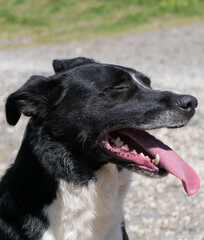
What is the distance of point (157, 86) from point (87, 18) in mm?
10913

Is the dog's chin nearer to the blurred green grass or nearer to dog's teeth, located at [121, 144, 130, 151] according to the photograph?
dog's teeth, located at [121, 144, 130, 151]

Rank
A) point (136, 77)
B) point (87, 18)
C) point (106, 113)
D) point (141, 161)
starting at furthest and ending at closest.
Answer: point (87, 18) < point (136, 77) < point (106, 113) < point (141, 161)

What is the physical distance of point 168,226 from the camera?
527 cm

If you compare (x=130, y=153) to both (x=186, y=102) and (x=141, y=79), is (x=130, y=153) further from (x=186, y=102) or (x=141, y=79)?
(x=141, y=79)

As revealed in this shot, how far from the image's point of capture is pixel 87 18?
20.1m

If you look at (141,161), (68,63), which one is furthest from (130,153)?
(68,63)

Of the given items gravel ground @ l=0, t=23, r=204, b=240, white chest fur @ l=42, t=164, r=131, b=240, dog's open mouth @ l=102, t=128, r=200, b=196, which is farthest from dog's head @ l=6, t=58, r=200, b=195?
gravel ground @ l=0, t=23, r=204, b=240

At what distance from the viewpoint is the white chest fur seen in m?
3.57

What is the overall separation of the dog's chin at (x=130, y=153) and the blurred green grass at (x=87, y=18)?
13813mm

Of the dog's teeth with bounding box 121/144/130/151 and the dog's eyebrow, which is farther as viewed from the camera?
the dog's eyebrow

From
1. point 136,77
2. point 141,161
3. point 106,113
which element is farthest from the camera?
point 136,77

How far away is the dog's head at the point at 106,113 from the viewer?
3.56 m

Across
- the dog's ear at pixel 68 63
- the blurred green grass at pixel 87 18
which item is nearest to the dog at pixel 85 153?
the dog's ear at pixel 68 63

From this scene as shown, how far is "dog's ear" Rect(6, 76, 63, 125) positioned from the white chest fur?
1.72 feet
